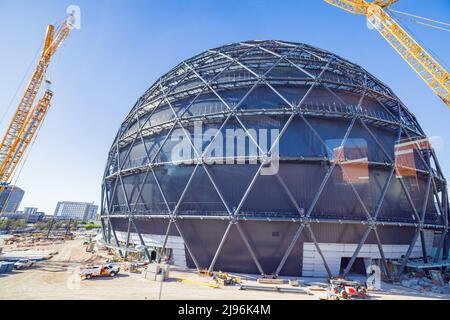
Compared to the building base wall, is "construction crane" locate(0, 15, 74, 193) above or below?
above

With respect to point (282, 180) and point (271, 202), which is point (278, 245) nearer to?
point (271, 202)

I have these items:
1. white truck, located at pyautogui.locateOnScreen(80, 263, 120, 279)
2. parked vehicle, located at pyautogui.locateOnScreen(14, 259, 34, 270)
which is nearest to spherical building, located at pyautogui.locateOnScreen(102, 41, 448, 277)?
white truck, located at pyautogui.locateOnScreen(80, 263, 120, 279)

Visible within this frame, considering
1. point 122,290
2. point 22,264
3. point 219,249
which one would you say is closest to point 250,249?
point 219,249

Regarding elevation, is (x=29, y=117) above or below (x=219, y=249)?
above

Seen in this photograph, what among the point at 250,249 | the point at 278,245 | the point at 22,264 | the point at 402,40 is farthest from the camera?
the point at 402,40

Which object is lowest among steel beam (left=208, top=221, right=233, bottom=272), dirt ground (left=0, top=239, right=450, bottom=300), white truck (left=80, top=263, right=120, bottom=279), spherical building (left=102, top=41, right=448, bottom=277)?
dirt ground (left=0, top=239, right=450, bottom=300)

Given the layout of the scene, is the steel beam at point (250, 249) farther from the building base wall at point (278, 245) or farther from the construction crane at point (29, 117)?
the construction crane at point (29, 117)

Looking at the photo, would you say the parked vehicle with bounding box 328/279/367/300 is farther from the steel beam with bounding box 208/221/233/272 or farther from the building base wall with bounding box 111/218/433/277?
the steel beam with bounding box 208/221/233/272
